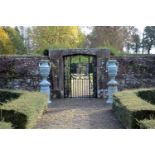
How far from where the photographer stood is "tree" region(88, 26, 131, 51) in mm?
31641

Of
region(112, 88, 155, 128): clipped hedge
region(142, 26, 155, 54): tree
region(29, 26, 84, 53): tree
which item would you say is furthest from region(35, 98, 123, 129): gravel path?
region(142, 26, 155, 54): tree

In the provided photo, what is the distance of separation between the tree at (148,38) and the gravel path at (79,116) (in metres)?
22.2

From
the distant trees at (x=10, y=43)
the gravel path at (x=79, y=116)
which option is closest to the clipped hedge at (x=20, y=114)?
the gravel path at (x=79, y=116)

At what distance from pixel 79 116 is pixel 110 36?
22.3m

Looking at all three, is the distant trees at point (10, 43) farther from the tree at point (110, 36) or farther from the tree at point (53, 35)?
the tree at point (110, 36)

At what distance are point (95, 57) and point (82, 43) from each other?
18680mm

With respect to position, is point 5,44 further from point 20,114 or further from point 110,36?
point 20,114

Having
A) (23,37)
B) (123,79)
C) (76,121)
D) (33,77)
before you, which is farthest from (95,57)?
(23,37)

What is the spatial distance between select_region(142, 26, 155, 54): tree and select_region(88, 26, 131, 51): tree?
7.57 feet

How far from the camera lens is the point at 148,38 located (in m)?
34.9

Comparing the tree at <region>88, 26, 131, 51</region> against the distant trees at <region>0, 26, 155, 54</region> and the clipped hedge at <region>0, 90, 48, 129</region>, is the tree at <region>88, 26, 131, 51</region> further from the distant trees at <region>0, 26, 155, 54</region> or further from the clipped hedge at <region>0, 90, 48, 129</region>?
the clipped hedge at <region>0, 90, 48, 129</region>

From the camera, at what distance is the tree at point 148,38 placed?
34844 mm

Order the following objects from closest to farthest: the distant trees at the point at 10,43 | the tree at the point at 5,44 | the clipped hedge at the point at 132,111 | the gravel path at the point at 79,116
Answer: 1. the clipped hedge at the point at 132,111
2. the gravel path at the point at 79,116
3. the tree at the point at 5,44
4. the distant trees at the point at 10,43

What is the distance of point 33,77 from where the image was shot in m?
15.0
